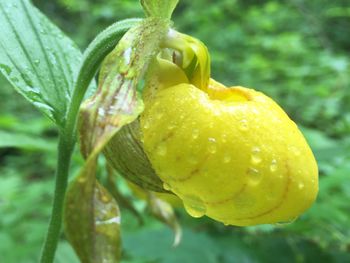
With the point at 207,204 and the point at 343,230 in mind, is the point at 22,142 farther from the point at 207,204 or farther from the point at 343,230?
the point at 343,230

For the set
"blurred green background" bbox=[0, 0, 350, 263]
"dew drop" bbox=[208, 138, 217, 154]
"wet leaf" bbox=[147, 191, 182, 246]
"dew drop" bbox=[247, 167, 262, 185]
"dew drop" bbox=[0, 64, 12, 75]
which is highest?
"dew drop" bbox=[0, 64, 12, 75]

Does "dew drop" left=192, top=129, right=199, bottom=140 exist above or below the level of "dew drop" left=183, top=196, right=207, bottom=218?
above

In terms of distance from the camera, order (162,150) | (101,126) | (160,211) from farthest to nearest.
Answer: (160,211) → (162,150) → (101,126)

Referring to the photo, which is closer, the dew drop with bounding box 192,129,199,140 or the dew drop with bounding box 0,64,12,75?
the dew drop with bounding box 192,129,199,140

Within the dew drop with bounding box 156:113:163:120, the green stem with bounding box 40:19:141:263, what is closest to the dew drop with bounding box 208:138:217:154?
the dew drop with bounding box 156:113:163:120

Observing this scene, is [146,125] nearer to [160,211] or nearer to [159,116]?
[159,116]

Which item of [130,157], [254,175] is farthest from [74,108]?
[254,175]

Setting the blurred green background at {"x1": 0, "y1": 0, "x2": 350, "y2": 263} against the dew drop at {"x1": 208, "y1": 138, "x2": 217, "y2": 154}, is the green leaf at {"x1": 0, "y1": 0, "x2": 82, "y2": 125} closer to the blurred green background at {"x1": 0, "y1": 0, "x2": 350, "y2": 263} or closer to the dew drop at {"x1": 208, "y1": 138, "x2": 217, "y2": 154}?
the dew drop at {"x1": 208, "y1": 138, "x2": 217, "y2": 154}
